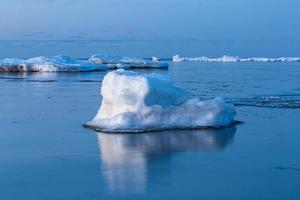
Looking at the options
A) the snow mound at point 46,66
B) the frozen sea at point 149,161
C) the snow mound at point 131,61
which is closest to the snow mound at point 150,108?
the frozen sea at point 149,161

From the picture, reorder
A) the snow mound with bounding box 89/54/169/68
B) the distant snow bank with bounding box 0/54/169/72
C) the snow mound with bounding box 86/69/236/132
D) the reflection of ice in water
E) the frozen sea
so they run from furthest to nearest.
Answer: the snow mound with bounding box 89/54/169/68
the distant snow bank with bounding box 0/54/169/72
the snow mound with bounding box 86/69/236/132
the reflection of ice in water
the frozen sea

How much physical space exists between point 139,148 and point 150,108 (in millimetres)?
2099

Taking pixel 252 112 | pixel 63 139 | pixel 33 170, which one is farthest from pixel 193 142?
pixel 252 112

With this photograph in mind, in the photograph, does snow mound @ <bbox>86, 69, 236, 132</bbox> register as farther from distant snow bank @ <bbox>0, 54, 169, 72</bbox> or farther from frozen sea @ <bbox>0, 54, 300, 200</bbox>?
distant snow bank @ <bbox>0, 54, 169, 72</bbox>

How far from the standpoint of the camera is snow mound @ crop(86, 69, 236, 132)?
1106 centimetres

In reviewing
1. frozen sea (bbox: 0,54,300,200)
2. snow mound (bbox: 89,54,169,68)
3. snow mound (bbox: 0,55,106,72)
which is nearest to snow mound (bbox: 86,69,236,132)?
frozen sea (bbox: 0,54,300,200)

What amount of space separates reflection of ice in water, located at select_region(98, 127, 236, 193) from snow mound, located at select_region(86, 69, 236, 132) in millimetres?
380

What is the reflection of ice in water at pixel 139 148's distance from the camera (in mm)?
6953

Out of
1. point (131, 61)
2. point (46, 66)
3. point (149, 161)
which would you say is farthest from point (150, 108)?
point (131, 61)

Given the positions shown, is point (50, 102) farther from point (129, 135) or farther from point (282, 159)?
point (282, 159)

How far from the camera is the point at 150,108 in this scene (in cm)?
1117

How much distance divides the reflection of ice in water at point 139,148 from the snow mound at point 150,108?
1.25 ft

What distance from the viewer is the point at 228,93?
66.0 ft

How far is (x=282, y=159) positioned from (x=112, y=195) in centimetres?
297
